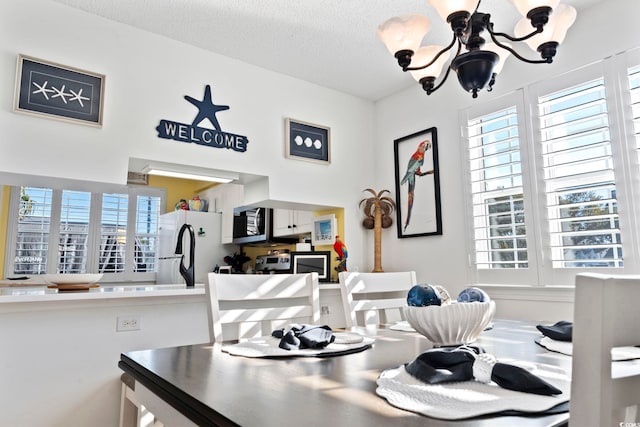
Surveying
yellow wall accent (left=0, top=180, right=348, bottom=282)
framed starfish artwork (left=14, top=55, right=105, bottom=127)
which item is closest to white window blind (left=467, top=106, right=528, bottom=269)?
yellow wall accent (left=0, top=180, right=348, bottom=282)

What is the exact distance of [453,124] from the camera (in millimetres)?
3145

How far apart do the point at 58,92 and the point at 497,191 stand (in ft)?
9.20

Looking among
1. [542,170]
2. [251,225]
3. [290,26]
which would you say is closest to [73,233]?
[251,225]

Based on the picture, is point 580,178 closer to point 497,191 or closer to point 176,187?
point 497,191

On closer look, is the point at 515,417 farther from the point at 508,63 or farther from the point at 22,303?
the point at 508,63

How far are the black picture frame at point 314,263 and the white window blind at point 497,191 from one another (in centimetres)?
117

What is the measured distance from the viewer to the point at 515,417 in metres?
0.65

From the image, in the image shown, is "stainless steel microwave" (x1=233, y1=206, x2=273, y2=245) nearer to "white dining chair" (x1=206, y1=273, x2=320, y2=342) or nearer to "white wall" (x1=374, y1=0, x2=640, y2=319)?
"white wall" (x1=374, y1=0, x2=640, y2=319)

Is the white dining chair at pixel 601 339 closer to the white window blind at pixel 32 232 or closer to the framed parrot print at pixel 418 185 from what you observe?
the framed parrot print at pixel 418 185

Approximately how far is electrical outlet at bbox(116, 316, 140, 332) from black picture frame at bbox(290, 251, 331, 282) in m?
1.22

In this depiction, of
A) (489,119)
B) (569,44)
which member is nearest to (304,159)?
(489,119)

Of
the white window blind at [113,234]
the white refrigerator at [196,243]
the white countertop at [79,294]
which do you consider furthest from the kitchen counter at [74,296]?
the white window blind at [113,234]

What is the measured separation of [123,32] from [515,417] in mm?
2916

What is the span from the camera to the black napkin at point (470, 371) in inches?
29.3
